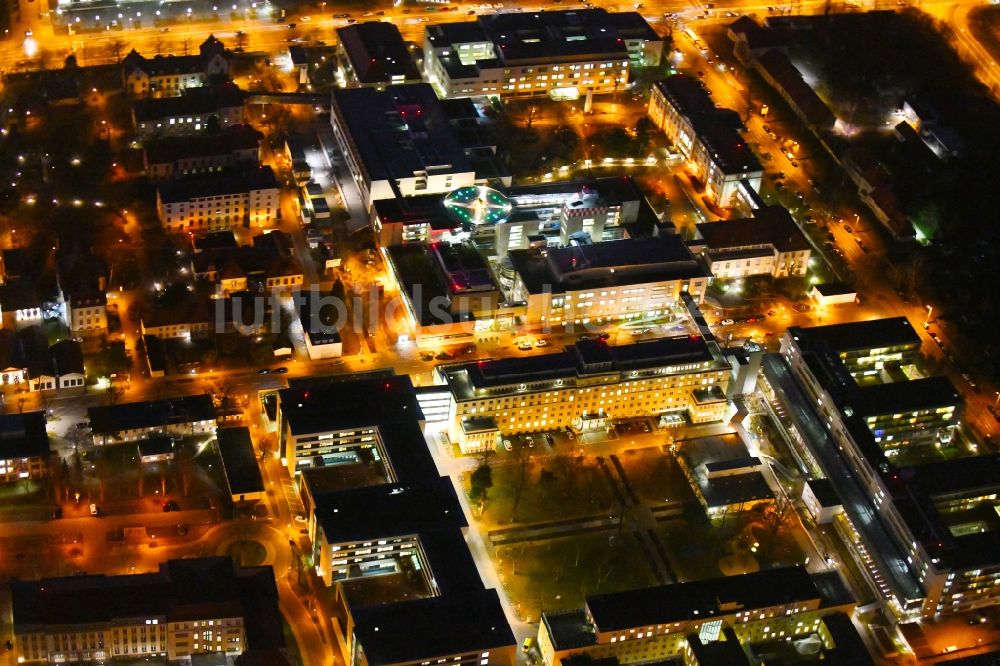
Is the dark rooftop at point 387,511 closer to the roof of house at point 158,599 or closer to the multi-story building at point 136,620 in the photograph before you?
the roof of house at point 158,599

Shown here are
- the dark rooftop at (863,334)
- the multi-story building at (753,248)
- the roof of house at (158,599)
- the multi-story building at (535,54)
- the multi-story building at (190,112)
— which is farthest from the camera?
the multi-story building at (535,54)

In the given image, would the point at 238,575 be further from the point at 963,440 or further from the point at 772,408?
the point at 963,440

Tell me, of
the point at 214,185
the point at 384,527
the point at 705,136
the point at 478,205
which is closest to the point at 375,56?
the point at 478,205

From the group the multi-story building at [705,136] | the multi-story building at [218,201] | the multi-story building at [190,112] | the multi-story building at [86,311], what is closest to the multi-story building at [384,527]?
the multi-story building at [86,311]

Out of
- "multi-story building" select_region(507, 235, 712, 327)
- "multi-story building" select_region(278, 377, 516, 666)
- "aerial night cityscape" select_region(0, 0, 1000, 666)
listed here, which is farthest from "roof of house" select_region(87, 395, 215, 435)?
"multi-story building" select_region(507, 235, 712, 327)

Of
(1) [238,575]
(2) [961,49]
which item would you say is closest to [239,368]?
(1) [238,575]

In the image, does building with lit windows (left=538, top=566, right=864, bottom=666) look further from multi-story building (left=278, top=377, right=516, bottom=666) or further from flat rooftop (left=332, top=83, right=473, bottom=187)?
flat rooftop (left=332, top=83, right=473, bottom=187)
